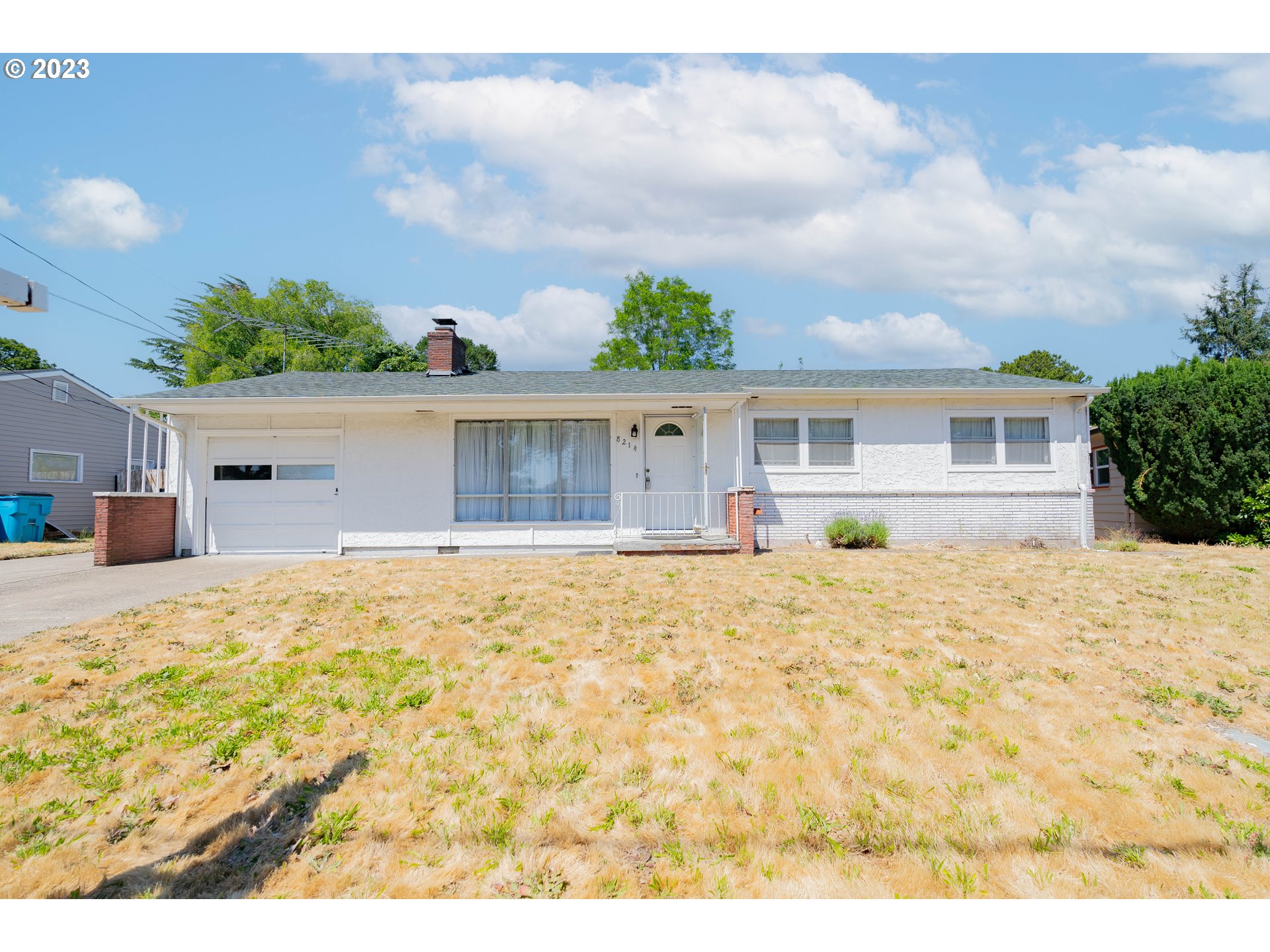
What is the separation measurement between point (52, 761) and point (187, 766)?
2.47ft

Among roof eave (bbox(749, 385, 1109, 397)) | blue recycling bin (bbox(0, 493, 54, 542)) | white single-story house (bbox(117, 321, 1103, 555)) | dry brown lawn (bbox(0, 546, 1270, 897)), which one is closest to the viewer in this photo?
dry brown lawn (bbox(0, 546, 1270, 897))

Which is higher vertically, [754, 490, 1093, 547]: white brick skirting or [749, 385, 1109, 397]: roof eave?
[749, 385, 1109, 397]: roof eave

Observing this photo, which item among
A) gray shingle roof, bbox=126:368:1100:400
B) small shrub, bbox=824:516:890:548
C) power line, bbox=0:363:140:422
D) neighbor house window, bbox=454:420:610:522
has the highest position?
power line, bbox=0:363:140:422

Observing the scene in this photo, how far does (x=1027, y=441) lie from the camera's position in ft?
45.7

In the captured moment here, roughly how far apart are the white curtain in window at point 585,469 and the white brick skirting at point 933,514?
3067mm

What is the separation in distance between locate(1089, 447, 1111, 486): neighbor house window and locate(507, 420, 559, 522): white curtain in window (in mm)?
13531

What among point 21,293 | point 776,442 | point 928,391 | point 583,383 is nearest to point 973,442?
point 928,391

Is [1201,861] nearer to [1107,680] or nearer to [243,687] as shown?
[1107,680]

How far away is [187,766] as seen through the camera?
382 centimetres

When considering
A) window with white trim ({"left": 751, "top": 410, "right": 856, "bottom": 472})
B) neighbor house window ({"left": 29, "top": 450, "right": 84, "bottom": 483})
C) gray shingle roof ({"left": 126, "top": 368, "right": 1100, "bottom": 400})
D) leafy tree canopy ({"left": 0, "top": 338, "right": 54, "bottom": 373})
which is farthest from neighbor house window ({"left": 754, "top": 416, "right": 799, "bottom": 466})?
leafy tree canopy ({"left": 0, "top": 338, "right": 54, "bottom": 373})

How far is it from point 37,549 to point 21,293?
14542 mm

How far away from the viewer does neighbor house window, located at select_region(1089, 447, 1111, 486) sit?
56.2 ft

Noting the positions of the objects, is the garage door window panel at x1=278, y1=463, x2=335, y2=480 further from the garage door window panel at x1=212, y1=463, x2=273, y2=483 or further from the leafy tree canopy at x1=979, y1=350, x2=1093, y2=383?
the leafy tree canopy at x1=979, y1=350, x2=1093, y2=383

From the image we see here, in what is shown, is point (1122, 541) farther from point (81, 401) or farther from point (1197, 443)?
point (81, 401)
